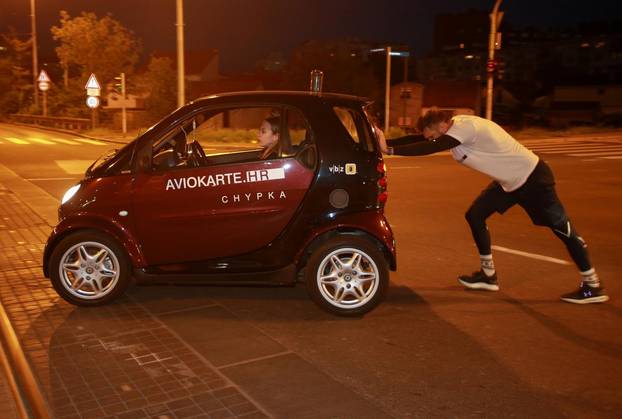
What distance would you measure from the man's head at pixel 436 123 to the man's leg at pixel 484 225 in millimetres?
771

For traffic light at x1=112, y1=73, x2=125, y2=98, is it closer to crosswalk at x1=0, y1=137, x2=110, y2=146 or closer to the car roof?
crosswalk at x1=0, y1=137, x2=110, y2=146

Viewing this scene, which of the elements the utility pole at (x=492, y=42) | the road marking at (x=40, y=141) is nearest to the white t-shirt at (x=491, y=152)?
the utility pole at (x=492, y=42)

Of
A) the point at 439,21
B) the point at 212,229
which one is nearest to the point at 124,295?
the point at 212,229

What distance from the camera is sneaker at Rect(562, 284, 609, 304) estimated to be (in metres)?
5.99

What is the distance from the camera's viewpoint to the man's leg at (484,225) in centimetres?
619

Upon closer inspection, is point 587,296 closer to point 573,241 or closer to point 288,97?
point 573,241

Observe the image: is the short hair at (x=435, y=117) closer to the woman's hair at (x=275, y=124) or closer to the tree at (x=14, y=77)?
the woman's hair at (x=275, y=124)

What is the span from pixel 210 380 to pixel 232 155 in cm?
261

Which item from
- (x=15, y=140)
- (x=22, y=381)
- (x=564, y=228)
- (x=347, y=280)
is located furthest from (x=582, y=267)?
(x=15, y=140)

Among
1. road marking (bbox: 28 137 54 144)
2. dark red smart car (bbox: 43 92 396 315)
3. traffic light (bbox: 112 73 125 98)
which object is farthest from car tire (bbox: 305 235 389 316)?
traffic light (bbox: 112 73 125 98)

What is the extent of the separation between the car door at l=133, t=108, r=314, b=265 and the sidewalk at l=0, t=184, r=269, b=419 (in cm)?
73

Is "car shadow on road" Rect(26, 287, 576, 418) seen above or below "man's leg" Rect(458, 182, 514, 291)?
below

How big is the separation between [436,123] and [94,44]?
3709 centimetres

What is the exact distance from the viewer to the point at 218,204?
18.1 ft
